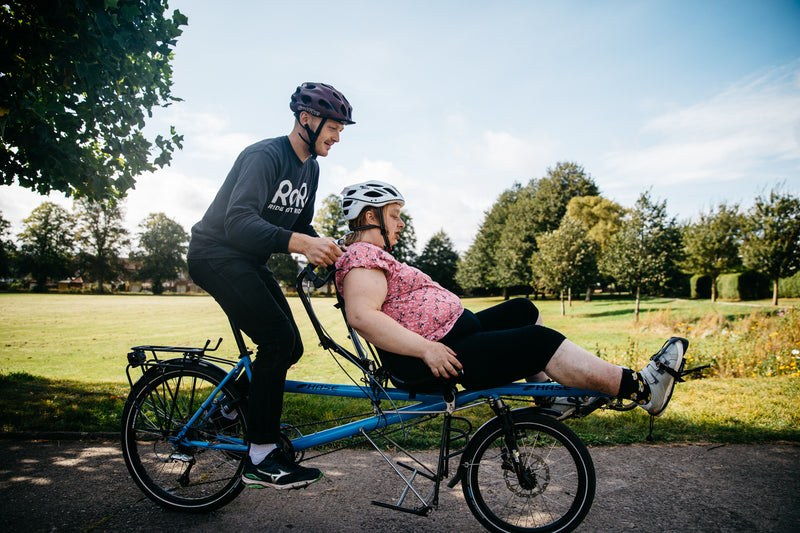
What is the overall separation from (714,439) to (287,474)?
4316 mm

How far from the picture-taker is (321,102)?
3053 millimetres

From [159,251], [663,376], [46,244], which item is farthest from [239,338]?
[159,251]

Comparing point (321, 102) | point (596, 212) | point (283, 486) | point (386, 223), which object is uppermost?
point (596, 212)

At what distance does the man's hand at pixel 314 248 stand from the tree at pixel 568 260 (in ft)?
87.7

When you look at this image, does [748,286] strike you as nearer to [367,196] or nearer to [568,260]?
[568,260]

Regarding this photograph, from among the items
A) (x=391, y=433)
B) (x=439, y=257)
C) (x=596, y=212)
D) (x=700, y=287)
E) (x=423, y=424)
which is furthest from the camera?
(x=439, y=257)

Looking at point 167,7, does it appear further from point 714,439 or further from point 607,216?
point 607,216

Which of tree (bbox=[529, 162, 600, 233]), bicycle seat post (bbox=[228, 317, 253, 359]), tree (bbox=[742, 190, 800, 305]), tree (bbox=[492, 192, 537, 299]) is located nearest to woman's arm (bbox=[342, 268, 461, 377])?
bicycle seat post (bbox=[228, 317, 253, 359])

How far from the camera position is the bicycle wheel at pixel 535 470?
254 centimetres

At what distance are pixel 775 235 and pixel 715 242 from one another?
12457 mm

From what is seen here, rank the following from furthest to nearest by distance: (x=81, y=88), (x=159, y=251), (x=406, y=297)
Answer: (x=159, y=251) < (x=81, y=88) < (x=406, y=297)

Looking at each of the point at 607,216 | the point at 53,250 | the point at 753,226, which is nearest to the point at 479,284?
the point at 607,216

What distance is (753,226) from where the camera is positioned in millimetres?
24078

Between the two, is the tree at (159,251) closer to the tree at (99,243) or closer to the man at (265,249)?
the tree at (99,243)
